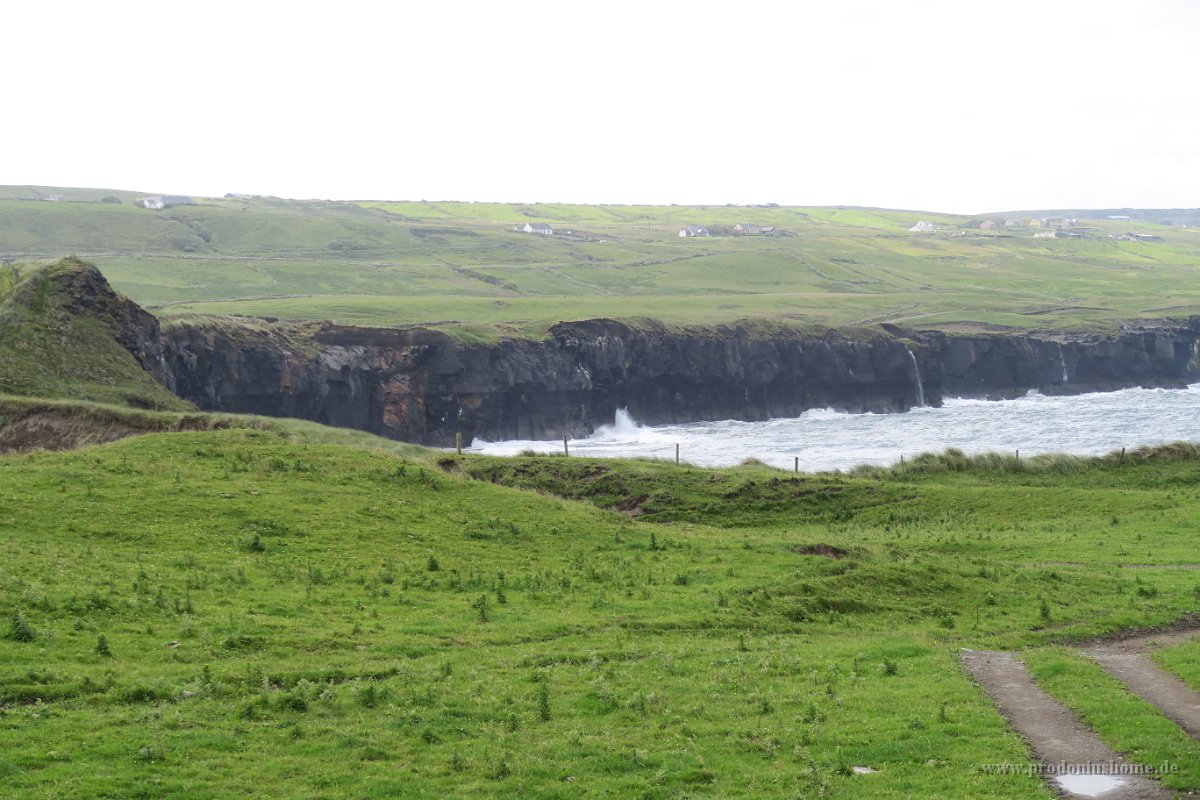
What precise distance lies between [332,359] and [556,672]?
81.8 metres

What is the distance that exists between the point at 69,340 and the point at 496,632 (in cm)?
4703

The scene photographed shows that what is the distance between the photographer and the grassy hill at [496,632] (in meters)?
16.8

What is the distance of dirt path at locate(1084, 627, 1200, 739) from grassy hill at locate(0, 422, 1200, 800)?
52cm

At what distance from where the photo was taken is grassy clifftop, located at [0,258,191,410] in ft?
191

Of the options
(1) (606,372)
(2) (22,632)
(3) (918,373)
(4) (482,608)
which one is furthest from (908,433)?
(2) (22,632)

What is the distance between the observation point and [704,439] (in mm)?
108750

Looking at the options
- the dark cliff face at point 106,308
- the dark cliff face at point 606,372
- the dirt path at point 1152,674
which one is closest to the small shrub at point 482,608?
the dirt path at point 1152,674

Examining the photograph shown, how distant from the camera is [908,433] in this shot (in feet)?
372

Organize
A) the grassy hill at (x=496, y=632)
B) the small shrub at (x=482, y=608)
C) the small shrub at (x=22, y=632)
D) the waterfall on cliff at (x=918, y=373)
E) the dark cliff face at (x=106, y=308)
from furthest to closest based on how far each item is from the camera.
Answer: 1. the waterfall on cliff at (x=918, y=373)
2. the dark cliff face at (x=106, y=308)
3. the small shrub at (x=482, y=608)
4. the small shrub at (x=22, y=632)
5. the grassy hill at (x=496, y=632)

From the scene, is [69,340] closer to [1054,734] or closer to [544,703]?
[544,703]

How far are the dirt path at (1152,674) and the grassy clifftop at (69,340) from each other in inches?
1929

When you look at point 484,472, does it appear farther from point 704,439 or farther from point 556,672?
point 704,439

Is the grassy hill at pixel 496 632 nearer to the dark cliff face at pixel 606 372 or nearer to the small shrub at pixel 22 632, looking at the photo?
the small shrub at pixel 22 632

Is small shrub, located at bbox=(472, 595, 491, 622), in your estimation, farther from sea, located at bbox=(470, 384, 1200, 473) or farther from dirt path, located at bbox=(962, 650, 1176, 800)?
sea, located at bbox=(470, 384, 1200, 473)
